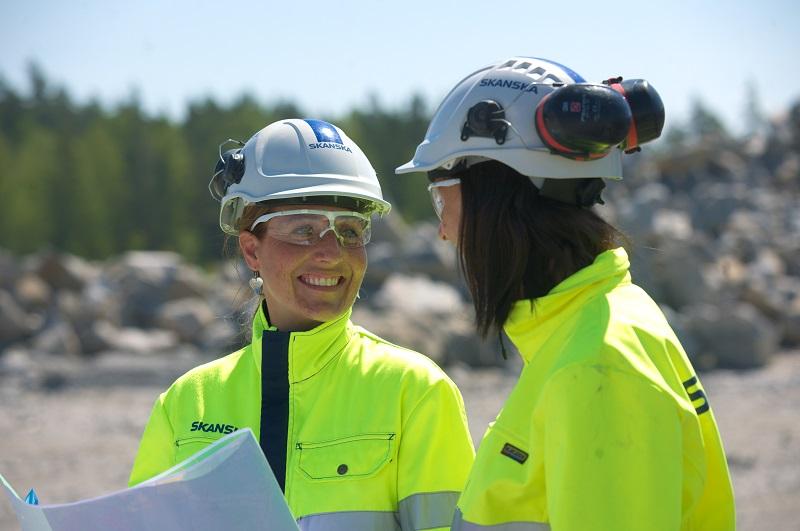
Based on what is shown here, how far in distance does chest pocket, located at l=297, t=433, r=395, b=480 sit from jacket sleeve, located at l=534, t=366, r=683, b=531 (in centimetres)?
82

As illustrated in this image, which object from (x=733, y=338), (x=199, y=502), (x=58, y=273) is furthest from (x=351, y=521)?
(x=58, y=273)

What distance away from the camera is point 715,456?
6.32 feet

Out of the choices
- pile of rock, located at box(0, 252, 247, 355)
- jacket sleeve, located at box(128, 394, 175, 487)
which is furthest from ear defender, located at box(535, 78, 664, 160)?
pile of rock, located at box(0, 252, 247, 355)

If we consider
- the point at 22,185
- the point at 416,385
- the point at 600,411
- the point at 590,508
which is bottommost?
the point at 22,185

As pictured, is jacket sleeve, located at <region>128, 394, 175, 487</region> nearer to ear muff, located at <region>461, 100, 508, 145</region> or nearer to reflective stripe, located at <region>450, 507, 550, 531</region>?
reflective stripe, located at <region>450, 507, 550, 531</region>

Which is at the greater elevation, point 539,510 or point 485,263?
point 485,263

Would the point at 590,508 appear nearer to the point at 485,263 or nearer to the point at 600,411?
the point at 600,411

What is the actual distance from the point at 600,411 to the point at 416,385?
3.03 feet

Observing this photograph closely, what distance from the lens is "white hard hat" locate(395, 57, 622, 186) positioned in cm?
208

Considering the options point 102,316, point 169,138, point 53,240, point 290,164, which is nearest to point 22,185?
point 53,240

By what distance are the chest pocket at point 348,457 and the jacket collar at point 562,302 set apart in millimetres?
594

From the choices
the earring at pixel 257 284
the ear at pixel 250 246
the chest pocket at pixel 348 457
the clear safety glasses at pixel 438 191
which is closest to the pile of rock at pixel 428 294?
the earring at pixel 257 284

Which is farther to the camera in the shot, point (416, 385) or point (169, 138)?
point (169, 138)

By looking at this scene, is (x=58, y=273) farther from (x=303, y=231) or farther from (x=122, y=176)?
(x=122, y=176)
